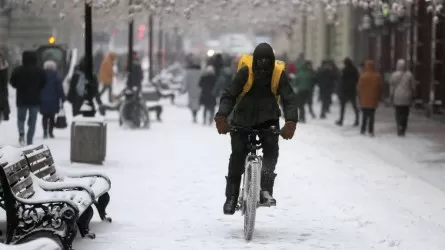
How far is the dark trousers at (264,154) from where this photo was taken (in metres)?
10.4

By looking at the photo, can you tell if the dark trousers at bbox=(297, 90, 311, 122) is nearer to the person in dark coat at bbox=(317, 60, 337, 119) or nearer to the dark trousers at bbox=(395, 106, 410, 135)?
the person in dark coat at bbox=(317, 60, 337, 119)

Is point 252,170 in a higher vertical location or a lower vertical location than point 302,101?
higher

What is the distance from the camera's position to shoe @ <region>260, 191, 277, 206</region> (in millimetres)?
10262

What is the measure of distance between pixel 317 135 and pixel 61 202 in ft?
53.6

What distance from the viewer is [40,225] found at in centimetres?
908

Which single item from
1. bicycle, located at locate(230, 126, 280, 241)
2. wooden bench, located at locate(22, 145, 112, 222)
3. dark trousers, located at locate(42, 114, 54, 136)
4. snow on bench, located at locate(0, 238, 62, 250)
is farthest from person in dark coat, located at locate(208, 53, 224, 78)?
snow on bench, located at locate(0, 238, 62, 250)

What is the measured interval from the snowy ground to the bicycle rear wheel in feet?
0.46

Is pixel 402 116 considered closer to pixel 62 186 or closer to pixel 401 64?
pixel 401 64

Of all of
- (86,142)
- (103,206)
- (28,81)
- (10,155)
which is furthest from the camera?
(28,81)

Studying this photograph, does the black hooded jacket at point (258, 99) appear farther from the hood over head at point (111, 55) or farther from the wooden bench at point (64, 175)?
the hood over head at point (111, 55)

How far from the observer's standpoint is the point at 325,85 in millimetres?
33938

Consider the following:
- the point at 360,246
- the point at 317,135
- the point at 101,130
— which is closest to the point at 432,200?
the point at 360,246

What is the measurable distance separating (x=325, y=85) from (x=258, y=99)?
23.8 meters

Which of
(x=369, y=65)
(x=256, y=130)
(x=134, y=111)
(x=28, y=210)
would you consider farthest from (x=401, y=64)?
(x=28, y=210)
